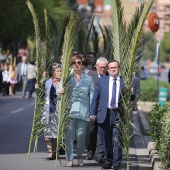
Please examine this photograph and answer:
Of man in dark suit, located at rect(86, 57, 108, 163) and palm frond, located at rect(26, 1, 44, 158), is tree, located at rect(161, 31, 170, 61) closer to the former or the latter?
man in dark suit, located at rect(86, 57, 108, 163)

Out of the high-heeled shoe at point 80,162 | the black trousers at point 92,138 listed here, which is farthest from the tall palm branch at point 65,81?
the black trousers at point 92,138

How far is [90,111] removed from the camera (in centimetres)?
1295

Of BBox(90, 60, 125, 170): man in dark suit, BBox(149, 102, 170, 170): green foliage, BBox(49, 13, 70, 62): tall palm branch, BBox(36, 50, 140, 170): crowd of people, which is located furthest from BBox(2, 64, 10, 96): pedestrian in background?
BBox(149, 102, 170, 170): green foliage

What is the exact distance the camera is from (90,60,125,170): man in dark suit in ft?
41.7

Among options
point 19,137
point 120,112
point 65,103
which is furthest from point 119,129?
point 19,137

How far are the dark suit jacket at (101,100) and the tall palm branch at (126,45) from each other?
0.18m

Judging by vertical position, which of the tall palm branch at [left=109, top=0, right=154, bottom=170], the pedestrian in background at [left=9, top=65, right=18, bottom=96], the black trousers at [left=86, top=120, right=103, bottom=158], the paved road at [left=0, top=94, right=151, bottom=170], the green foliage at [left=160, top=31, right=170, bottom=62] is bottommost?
the paved road at [left=0, top=94, right=151, bottom=170]

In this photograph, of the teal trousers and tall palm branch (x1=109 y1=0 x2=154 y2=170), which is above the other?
tall palm branch (x1=109 y1=0 x2=154 y2=170)

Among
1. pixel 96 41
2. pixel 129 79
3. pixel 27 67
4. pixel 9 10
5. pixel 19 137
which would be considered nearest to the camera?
pixel 129 79

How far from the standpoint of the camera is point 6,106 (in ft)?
99.0

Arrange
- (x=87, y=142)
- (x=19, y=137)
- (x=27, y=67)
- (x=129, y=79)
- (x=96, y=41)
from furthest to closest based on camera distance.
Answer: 1. (x=27, y=67)
2. (x=96, y=41)
3. (x=19, y=137)
4. (x=87, y=142)
5. (x=129, y=79)

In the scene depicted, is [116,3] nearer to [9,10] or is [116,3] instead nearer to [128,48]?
[128,48]

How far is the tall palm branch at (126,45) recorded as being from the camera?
1193 cm

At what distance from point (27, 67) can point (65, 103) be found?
80.6ft
